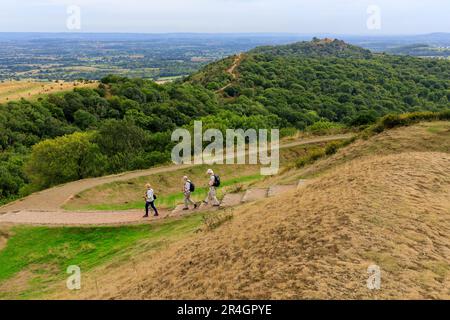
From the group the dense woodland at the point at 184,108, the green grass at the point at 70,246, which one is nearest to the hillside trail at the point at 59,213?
the green grass at the point at 70,246

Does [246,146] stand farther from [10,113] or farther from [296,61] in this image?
[296,61]

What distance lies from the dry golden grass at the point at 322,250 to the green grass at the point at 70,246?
5.47ft

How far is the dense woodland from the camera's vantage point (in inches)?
1244

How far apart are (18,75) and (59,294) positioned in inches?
5508

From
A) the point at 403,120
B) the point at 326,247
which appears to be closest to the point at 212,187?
the point at 326,247

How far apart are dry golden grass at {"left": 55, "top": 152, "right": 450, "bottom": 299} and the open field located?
58.4m

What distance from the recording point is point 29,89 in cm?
6844

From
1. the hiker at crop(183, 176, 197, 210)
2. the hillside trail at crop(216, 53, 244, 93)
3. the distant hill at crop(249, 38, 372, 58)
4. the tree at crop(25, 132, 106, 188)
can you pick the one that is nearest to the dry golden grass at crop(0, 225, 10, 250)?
the hiker at crop(183, 176, 197, 210)

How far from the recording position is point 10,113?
5456 centimetres

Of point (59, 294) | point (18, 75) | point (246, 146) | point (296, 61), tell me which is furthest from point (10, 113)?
point (18, 75)

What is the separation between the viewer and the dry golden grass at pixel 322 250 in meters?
7.75

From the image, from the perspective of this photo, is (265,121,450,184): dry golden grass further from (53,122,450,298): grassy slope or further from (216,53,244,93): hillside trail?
(216,53,244,93): hillside trail

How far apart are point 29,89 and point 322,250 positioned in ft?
227

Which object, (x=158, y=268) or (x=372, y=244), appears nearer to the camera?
(x=372, y=244)
